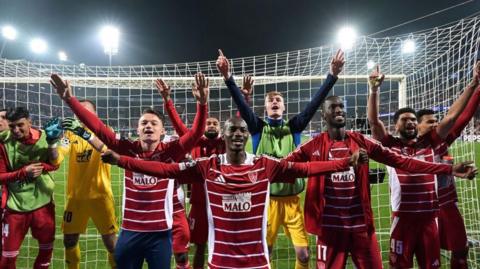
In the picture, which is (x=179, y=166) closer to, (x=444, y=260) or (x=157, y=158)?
(x=157, y=158)

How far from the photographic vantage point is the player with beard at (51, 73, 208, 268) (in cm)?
374

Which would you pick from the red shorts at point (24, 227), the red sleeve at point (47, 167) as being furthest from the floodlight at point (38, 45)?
the red shorts at point (24, 227)

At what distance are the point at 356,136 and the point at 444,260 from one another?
3.44 meters

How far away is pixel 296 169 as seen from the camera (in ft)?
10.8

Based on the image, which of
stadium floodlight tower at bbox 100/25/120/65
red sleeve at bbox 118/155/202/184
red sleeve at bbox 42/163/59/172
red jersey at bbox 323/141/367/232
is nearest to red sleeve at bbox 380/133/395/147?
red jersey at bbox 323/141/367/232

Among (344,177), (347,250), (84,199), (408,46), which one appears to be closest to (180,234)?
(84,199)

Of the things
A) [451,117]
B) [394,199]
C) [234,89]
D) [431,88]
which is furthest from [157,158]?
[431,88]

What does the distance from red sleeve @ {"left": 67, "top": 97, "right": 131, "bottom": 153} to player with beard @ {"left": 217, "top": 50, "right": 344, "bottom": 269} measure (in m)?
1.24

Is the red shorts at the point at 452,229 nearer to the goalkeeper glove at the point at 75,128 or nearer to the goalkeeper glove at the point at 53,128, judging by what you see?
the goalkeeper glove at the point at 75,128

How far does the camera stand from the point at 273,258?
20.7 ft

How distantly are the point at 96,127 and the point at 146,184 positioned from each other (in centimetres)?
76

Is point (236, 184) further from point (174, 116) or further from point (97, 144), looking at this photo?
point (97, 144)

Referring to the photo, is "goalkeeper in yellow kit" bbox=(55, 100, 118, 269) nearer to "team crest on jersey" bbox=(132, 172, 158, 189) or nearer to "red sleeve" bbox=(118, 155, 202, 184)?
"team crest on jersey" bbox=(132, 172, 158, 189)

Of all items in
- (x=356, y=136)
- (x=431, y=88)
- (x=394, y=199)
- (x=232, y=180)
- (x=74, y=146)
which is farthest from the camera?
(x=431, y=88)
